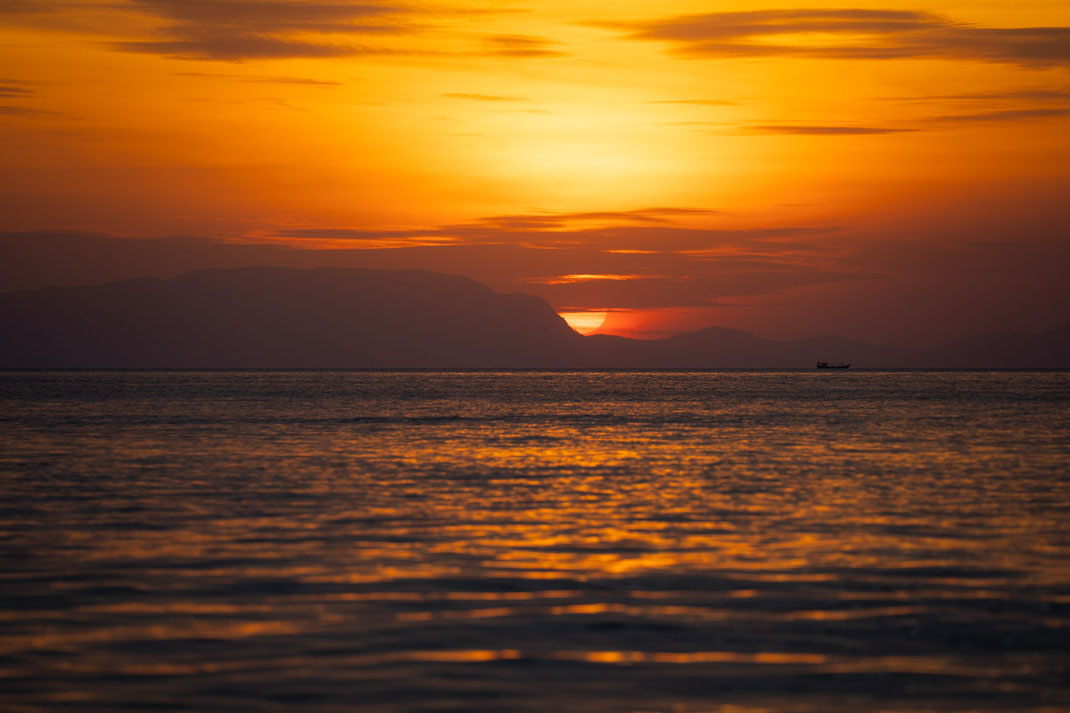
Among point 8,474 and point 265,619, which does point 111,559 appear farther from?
point 8,474

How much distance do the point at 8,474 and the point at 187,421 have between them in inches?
1501

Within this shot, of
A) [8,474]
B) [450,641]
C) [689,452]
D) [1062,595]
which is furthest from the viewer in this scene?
[689,452]

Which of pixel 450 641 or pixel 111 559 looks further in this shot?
pixel 111 559

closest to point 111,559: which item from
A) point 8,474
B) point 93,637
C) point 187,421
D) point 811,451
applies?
point 93,637

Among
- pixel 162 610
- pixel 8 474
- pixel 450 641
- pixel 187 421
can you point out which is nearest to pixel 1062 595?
pixel 450 641

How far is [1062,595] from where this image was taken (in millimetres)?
17234

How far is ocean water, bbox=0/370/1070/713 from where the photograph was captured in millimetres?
12250

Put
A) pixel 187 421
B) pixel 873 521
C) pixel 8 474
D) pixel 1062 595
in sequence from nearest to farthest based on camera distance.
Answer: pixel 1062 595 → pixel 873 521 → pixel 8 474 → pixel 187 421

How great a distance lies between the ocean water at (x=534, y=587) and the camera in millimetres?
12250

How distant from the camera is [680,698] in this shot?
1181cm

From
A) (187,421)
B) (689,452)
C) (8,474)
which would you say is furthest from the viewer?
(187,421)

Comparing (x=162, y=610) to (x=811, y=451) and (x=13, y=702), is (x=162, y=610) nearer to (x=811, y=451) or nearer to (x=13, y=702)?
(x=13, y=702)

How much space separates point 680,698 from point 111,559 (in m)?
12.7

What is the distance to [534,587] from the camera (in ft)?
57.8
